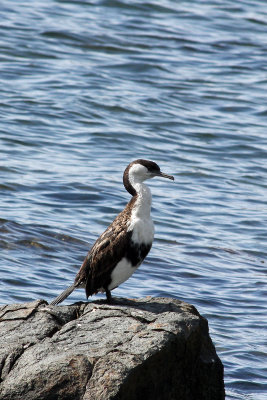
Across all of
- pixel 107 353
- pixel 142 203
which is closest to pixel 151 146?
pixel 142 203

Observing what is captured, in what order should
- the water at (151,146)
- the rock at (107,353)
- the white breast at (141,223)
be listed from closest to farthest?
the rock at (107,353) < the white breast at (141,223) < the water at (151,146)

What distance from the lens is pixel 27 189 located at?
1175 cm

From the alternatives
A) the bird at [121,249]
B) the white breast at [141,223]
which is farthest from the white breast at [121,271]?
the white breast at [141,223]

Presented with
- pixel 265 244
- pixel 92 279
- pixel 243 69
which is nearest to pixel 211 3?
pixel 243 69

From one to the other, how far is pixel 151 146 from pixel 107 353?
9364 mm

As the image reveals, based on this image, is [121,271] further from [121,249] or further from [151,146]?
[151,146]

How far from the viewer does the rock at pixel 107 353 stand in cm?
506

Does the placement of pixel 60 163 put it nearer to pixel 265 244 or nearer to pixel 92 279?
pixel 265 244

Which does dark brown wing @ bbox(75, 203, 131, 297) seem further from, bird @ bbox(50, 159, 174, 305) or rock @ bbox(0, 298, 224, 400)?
rock @ bbox(0, 298, 224, 400)

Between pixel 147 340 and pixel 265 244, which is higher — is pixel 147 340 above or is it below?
above

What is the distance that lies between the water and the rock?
1545 mm

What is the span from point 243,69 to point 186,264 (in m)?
9.75

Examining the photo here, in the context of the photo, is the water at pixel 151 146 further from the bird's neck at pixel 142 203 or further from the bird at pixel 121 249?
the bird's neck at pixel 142 203

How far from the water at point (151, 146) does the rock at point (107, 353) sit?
155 cm
